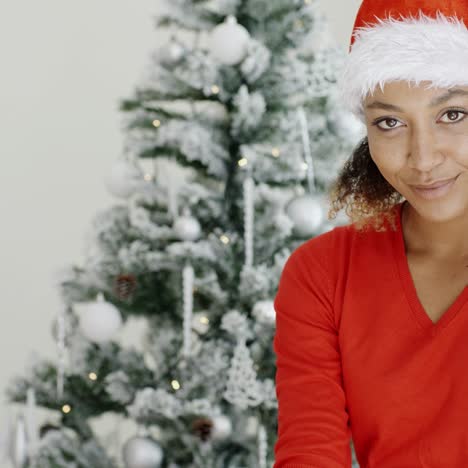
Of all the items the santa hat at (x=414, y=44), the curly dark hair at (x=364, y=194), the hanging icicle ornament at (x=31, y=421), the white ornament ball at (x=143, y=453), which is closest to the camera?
the santa hat at (x=414, y=44)

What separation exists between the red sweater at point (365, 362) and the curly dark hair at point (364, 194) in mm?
21

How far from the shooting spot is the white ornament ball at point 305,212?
228cm

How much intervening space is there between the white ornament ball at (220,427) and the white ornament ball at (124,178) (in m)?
0.61

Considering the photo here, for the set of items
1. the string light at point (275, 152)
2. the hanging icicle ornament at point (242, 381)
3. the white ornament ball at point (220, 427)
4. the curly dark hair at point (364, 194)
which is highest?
the string light at point (275, 152)

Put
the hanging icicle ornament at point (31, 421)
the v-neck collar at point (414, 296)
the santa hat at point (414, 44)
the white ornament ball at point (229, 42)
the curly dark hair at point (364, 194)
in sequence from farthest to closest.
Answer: the hanging icicle ornament at point (31, 421) → the white ornament ball at point (229, 42) → the curly dark hair at point (364, 194) → the v-neck collar at point (414, 296) → the santa hat at point (414, 44)

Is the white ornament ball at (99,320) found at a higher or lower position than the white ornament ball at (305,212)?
lower

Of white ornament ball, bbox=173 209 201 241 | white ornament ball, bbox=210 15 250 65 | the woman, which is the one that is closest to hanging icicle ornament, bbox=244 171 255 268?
white ornament ball, bbox=173 209 201 241

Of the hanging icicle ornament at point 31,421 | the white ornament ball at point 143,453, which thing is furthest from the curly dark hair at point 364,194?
the hanging icicle ornament at point 31,421

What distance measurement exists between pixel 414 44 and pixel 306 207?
1.02 meters

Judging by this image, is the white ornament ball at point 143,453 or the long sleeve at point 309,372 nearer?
the long sleeve at point 309,372

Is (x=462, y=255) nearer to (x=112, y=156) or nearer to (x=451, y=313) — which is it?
(x=451, y=313)

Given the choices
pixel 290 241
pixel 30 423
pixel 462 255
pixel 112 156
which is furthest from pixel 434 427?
pixel 112 156

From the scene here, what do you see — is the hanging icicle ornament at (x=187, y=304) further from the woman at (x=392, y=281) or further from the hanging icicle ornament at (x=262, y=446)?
the woman at (x=392, y=281)

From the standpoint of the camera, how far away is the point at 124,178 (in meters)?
2.39
